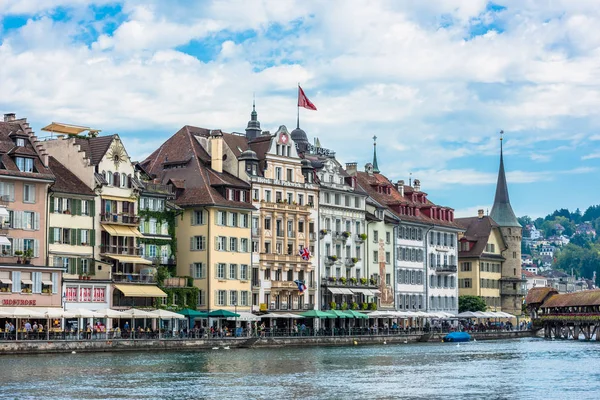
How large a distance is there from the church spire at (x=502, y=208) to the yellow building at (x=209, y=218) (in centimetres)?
6680

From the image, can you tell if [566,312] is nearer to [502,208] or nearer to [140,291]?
[502,208]

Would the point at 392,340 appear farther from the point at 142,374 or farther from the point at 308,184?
the point at 142,374

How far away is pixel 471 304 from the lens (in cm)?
17050

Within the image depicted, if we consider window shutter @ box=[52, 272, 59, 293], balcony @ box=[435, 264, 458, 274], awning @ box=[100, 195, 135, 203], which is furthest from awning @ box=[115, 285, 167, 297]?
balcony @ box=[435, 264, 458, 274]

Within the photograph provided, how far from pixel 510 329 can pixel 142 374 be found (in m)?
93.9

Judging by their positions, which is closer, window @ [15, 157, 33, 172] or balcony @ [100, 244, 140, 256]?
window @ [15, 157, 33, 172]

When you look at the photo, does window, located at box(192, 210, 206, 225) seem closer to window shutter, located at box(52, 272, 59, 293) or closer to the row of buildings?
the row of buildings

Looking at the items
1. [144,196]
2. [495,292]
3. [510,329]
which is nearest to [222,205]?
[144,196]

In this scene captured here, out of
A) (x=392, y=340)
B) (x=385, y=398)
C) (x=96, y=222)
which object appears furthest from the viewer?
(x=392, y=340)

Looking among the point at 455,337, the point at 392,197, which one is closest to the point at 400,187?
the point at 392,197

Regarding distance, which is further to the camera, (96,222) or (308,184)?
(308,184)

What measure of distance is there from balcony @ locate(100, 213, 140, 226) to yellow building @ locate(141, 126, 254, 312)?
8.33 m

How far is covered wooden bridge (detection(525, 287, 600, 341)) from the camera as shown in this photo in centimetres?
15400

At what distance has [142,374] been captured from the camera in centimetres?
7562
